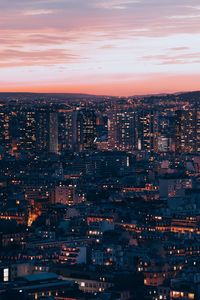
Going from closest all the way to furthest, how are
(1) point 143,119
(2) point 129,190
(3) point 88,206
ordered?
(3) point 88,206, (2) point 129,190, (1) point 143,119

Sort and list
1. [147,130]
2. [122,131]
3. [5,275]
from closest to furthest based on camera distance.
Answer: [5,275]
[147,130]
[122,131]

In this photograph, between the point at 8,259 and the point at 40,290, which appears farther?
the point at 8,259

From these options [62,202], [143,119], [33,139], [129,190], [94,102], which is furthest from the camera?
[94,102]

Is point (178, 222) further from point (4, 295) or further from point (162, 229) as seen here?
point (4, 295)

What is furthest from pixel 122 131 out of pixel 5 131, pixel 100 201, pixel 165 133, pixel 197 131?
pixel 100 201

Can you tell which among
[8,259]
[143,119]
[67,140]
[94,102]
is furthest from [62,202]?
[94,102]

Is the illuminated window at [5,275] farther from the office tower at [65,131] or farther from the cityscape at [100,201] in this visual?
the office tower at [65,131]

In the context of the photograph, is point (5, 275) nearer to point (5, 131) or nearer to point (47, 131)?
point (47, 131)
